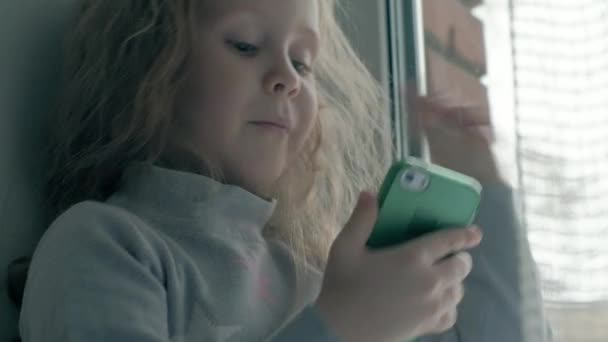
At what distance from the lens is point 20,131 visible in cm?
78

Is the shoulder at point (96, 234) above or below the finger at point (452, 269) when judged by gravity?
above

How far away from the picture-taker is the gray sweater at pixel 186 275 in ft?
2.08

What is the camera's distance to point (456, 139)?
76cm

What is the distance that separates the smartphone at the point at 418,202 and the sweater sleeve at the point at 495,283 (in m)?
0.07

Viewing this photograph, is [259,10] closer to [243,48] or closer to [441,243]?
[243,48]

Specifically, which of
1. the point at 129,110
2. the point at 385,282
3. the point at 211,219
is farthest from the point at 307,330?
the point at 129,110

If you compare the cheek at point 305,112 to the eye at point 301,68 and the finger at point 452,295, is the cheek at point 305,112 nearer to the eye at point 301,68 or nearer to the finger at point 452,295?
the eye at point 301,68

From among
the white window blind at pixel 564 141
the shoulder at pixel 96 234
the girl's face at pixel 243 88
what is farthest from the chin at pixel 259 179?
the white window blind at pixel 564 141

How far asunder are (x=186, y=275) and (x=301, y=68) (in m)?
0.22

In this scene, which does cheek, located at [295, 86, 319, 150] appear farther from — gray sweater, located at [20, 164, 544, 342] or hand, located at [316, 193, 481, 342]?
hand, located at [316, 193, 481, 342]

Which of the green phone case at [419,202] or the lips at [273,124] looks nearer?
the green phone case at [419,202]

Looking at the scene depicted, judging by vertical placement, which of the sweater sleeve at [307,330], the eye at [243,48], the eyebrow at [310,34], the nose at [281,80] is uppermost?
the eye at [243,48]

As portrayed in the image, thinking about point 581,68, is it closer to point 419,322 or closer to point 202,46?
point 419,322

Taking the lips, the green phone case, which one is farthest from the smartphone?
the lips
